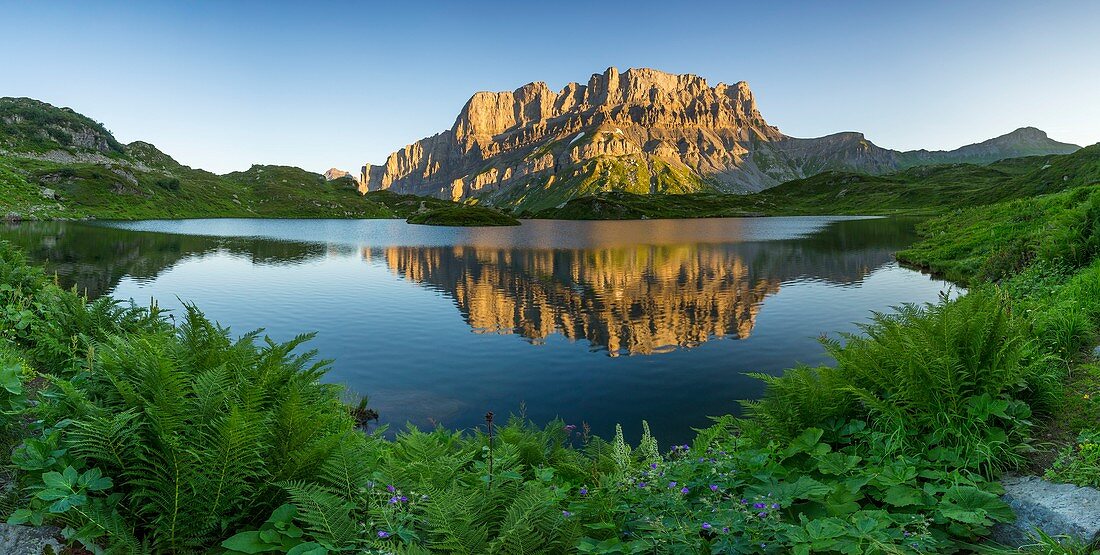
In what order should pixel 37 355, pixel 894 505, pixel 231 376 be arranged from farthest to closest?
pixel 37 355 → pixel 231 376 → pixel 894 505

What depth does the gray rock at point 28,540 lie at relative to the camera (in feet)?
13.9

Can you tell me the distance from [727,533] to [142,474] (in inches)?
225

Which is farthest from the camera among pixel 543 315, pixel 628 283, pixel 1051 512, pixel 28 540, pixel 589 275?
pixel 589 275

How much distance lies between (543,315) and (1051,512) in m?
29.8

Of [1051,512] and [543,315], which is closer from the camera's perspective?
[1051,512]

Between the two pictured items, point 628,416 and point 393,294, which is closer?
point 628,416

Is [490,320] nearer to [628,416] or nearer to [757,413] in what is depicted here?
[628,416]

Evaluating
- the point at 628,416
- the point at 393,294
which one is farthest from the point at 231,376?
the point at 393,294

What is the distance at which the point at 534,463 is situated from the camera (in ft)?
30.1

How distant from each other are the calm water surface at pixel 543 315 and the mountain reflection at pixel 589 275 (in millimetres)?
246

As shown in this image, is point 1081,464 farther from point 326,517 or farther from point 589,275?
point 589,275

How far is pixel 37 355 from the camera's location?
1036cm

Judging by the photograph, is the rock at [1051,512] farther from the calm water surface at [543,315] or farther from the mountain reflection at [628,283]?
the mountain reflection at [628,283]

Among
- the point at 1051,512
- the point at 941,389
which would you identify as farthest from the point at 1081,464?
the point at 941,389
